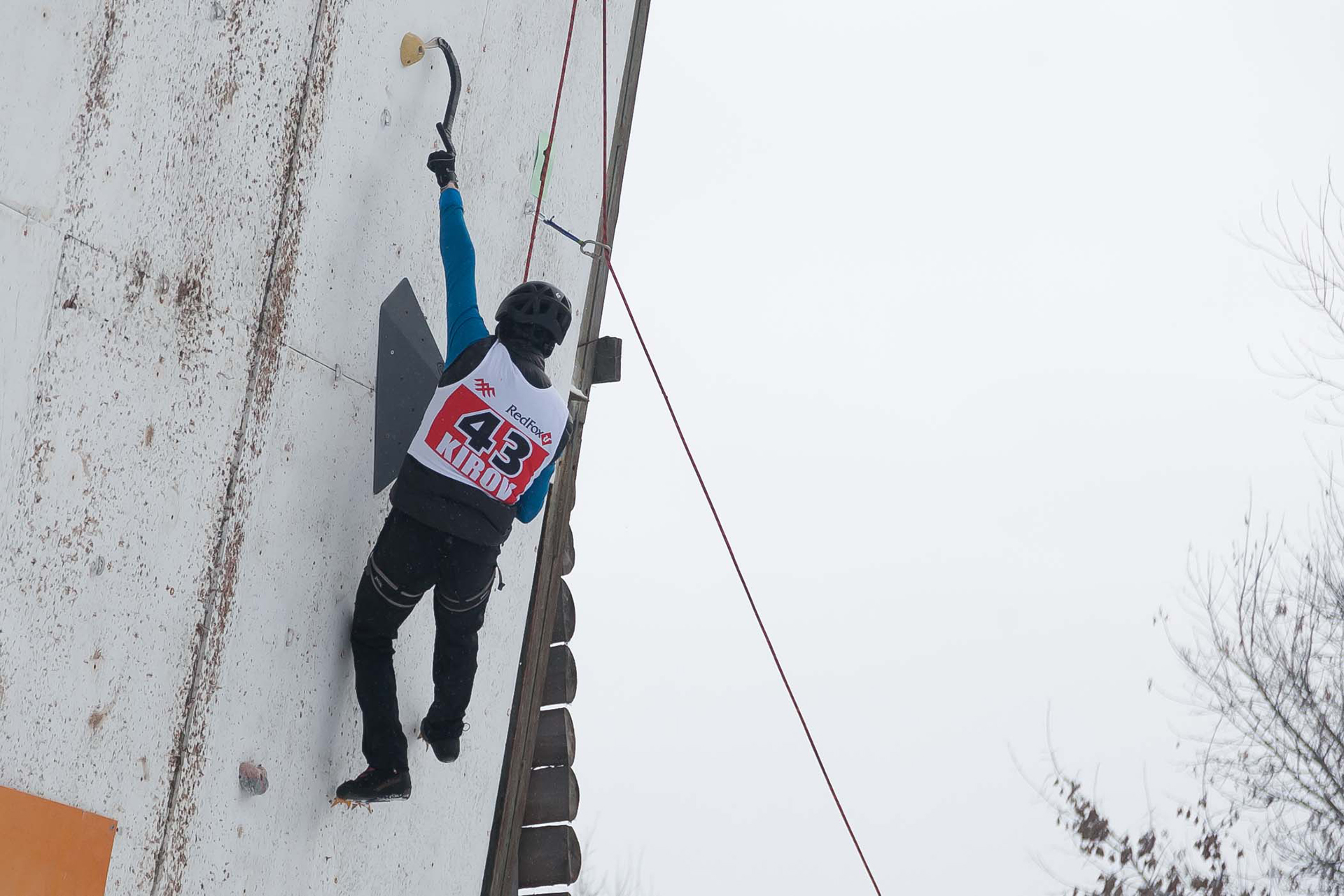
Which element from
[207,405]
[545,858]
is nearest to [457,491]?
[207,405]

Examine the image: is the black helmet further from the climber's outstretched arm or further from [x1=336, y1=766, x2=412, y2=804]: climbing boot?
[x1=336, y1=766, x2=412, y2=804]: climbing boot

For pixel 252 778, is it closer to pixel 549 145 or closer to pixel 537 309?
pixel 537 309

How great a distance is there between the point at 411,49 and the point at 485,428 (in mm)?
1333

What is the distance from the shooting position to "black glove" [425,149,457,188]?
145 inches

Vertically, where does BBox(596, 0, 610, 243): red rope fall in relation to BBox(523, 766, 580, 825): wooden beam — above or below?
above

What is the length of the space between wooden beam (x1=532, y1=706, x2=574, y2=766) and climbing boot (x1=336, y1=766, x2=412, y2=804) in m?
1.98

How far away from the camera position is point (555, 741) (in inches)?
221

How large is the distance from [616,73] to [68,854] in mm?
4546

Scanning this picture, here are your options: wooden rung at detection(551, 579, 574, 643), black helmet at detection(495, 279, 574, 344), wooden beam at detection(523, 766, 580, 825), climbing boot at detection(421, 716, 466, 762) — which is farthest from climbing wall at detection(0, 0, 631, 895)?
wooden rung at detection(551, 579, 574, 643)

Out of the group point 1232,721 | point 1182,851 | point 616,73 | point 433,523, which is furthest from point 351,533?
point 1182,851

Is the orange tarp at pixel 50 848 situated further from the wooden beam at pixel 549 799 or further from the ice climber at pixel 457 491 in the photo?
the wooden beam at pixel 549 799

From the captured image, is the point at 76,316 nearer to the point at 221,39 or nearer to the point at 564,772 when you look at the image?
the point at 221,39

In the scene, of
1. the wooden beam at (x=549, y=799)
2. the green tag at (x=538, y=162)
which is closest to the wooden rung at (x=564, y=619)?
the wooden beam at (x=549, y=799)

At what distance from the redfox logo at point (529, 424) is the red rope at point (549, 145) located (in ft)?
4.18
